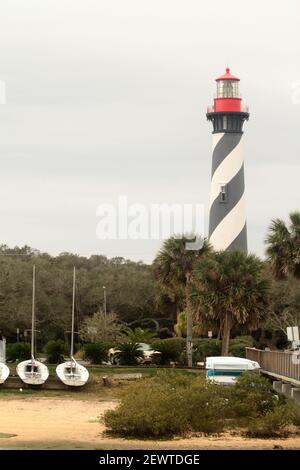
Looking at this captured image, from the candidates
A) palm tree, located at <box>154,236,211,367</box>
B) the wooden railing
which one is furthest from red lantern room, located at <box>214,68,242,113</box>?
the wooden railing

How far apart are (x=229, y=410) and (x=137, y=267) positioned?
64758mm

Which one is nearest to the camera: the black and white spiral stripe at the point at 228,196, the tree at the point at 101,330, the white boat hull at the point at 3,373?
the white boat hull at the point at 3,373

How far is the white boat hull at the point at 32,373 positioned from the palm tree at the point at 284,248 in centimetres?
1054

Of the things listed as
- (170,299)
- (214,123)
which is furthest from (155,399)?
(214,123)

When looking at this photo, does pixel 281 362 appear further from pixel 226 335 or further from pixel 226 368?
pixel 226 335

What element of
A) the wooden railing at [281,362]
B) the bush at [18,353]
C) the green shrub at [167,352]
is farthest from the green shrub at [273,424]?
the bush at [18,353]

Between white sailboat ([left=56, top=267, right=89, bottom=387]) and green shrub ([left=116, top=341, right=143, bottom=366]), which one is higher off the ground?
green shrub ([left=116, top=341, right=143, bottom=366])

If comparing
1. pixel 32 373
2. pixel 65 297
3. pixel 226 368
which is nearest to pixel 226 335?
pixel 32 373

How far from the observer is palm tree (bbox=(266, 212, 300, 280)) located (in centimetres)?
4903

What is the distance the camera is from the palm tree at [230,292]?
55.4 metres

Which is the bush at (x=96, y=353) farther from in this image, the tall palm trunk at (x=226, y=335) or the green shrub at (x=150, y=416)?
the green shrub at (x=150, y=416)

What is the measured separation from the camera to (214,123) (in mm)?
78375

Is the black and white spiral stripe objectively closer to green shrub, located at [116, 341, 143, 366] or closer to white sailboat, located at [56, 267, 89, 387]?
green shrub, located at [116, 341, 143, 366]

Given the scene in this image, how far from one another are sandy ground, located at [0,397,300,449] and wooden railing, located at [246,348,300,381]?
3788 millimetres
